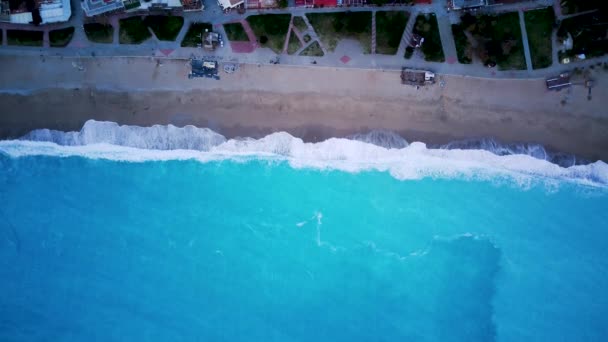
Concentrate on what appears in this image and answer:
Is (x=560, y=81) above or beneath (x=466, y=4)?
beneath

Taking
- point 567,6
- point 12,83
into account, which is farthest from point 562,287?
point 12,83

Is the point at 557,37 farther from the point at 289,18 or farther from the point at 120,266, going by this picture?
the point at 120,266

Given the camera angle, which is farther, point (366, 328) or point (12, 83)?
point (12, 83)

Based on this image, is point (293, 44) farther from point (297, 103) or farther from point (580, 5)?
point (580, 5)

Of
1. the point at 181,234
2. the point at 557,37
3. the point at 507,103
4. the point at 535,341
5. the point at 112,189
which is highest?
the point at 557,37

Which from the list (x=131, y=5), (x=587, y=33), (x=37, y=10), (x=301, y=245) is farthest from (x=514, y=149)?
(x=37, y=10)
